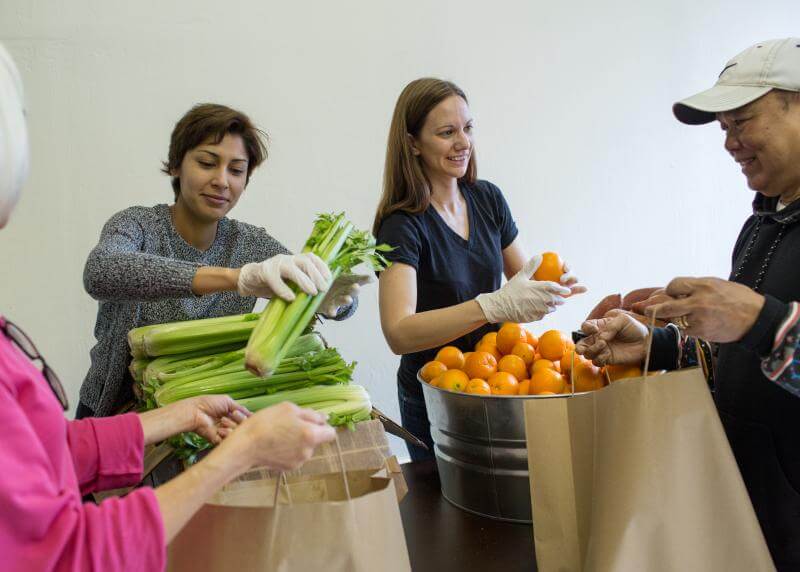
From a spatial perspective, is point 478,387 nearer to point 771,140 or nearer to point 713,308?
point 713,308

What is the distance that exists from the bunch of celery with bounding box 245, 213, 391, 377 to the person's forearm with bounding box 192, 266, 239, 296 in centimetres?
20

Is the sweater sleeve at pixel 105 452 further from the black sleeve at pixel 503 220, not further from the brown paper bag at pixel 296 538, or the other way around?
the black sleeve at pixel 503 220

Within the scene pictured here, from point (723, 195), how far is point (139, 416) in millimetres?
4105

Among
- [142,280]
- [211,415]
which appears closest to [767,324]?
[211,415]

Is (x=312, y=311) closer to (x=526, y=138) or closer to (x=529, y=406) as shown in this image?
(x=529, y=406)

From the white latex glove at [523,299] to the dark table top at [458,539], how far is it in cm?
54

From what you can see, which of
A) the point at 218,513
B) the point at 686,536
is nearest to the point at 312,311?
the point at 218,513

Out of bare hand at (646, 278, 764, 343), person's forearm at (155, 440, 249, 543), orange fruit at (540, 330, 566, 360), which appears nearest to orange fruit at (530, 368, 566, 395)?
orange fruit at (540, 330, 566, 360)

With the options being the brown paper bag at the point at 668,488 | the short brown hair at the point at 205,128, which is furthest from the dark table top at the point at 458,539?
the short brown hair at the point at 205,128

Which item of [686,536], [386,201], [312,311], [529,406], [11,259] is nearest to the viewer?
[686,536]

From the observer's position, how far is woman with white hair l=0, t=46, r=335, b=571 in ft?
2.48

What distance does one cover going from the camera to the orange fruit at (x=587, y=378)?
1558 mm

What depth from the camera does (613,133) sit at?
13.8 feet

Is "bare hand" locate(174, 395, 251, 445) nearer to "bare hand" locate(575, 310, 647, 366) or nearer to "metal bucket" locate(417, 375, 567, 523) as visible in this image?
"metal bucket" locate(417, 375, 567, 523)
